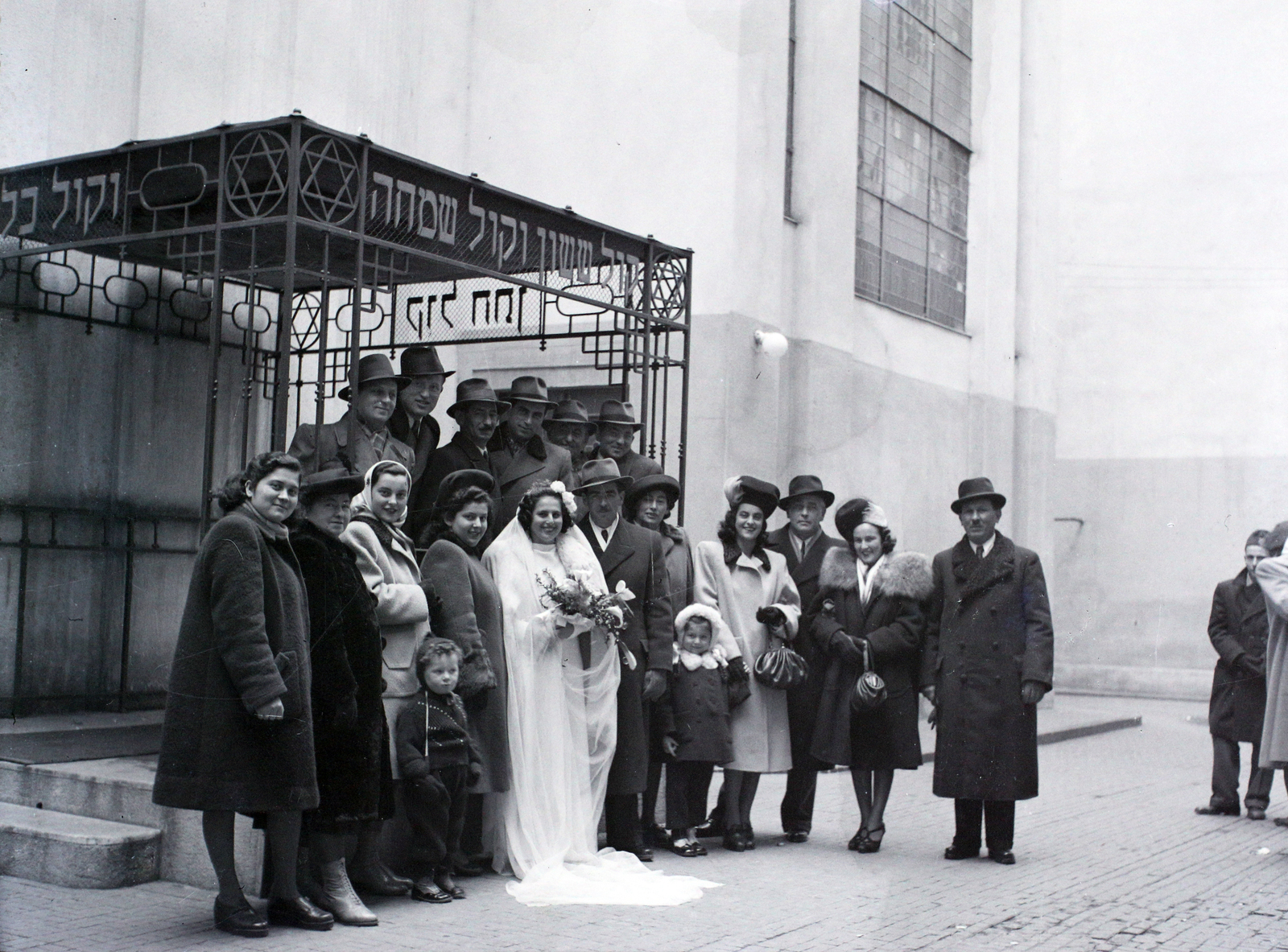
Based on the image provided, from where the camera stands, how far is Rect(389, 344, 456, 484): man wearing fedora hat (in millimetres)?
8547

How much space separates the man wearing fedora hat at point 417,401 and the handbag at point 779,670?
7.47 ft

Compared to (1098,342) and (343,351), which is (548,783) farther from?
(1098,342)

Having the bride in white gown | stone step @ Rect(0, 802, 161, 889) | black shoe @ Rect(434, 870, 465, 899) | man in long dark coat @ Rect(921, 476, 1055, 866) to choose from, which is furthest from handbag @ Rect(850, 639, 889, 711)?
stone step @ Rect(0, 802, 161, 889)

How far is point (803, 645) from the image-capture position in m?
8.43

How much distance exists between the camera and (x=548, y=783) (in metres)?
7.10

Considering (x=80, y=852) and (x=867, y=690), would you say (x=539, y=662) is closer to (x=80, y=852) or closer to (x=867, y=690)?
(x=867, y=690)

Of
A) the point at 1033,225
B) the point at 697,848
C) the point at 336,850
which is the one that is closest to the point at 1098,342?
the point at 1033,225

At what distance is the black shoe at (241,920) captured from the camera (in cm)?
564

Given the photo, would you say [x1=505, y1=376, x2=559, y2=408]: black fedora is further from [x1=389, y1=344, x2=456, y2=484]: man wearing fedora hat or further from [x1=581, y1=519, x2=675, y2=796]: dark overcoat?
[x1=581, y1=519, x2=675, y2=796]: dark overcoat

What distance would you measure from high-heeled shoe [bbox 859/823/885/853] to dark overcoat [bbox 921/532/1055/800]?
1.44 ft

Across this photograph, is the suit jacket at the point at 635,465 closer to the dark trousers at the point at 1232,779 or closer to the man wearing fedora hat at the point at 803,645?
the man wearing fedora hat at the point at 803,645

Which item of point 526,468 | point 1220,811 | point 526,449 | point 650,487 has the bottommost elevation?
point 1220,811

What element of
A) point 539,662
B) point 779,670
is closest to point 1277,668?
point 779,670

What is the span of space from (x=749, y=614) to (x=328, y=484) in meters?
3.00
